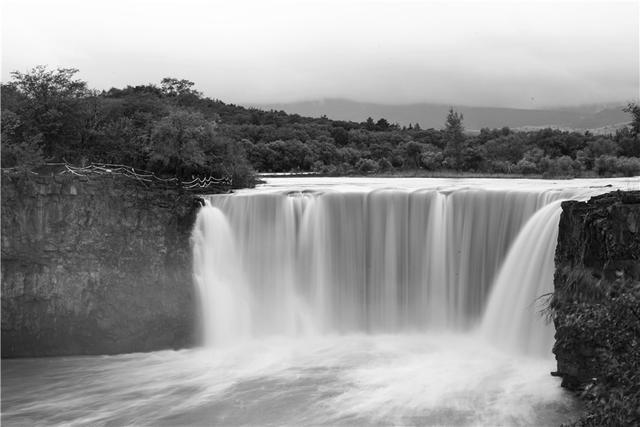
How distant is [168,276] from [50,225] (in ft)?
14.4

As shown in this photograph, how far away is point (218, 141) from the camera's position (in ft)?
88.8

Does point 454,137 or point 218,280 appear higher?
point 454,137

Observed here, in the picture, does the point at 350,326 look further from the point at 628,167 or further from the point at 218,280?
the point at 628,167

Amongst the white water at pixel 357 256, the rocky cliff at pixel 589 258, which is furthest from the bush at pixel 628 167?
the rocky cliff at pixel 589 258

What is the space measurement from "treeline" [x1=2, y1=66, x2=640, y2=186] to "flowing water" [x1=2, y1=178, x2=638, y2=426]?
166 inches

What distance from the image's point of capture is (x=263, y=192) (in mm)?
24188

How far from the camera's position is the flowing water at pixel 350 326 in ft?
53.4

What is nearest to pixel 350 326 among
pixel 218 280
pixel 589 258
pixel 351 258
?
pixel 351 258

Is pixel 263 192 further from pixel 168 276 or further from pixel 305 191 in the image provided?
pixel 168 276

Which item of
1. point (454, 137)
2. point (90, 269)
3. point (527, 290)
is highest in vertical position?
point (454, 137)

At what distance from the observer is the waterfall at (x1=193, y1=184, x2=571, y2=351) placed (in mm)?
21797

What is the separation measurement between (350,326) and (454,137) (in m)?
35.3

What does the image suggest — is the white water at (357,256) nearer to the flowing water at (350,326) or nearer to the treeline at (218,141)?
the flowing water at (350,326)

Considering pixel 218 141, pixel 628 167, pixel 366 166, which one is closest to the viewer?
pixel 218 141
